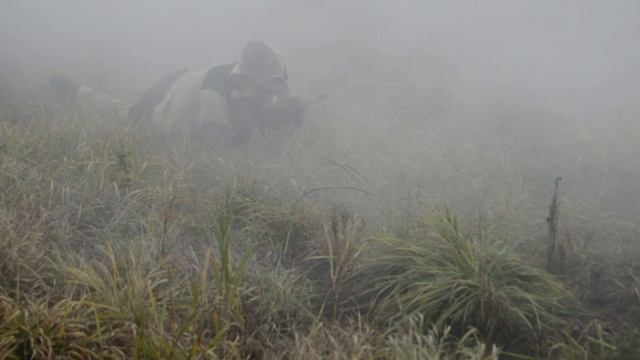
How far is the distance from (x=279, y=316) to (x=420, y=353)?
842 millimetres

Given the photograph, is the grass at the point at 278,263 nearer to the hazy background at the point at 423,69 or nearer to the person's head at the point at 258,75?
the hazy background at the point at 423,69

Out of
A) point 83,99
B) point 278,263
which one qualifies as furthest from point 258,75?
point 278,263

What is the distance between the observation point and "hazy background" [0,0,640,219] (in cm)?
529

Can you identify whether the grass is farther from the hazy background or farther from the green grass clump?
the hazy background

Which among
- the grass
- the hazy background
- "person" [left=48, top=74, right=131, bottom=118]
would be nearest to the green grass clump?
the grass

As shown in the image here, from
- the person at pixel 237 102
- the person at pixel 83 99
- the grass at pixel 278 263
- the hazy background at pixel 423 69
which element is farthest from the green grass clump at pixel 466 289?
the person at pixel 83 99

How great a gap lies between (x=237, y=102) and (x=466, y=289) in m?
3.50

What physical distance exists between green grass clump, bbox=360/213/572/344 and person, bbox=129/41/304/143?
9.58ft

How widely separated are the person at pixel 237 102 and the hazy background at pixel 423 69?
52 cm

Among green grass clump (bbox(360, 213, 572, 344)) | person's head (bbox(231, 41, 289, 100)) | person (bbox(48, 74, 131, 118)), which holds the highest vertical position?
person's head (bbox(231, 41, 289, 100))

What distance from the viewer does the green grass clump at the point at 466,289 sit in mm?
2770

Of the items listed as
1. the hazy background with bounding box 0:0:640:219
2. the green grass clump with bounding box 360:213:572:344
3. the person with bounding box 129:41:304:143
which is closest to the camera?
the green grass clump with bounding box 360:213:572:344

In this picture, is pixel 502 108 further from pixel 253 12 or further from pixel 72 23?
pixel 72 23

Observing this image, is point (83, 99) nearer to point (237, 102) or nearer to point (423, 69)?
point (237, 102)
